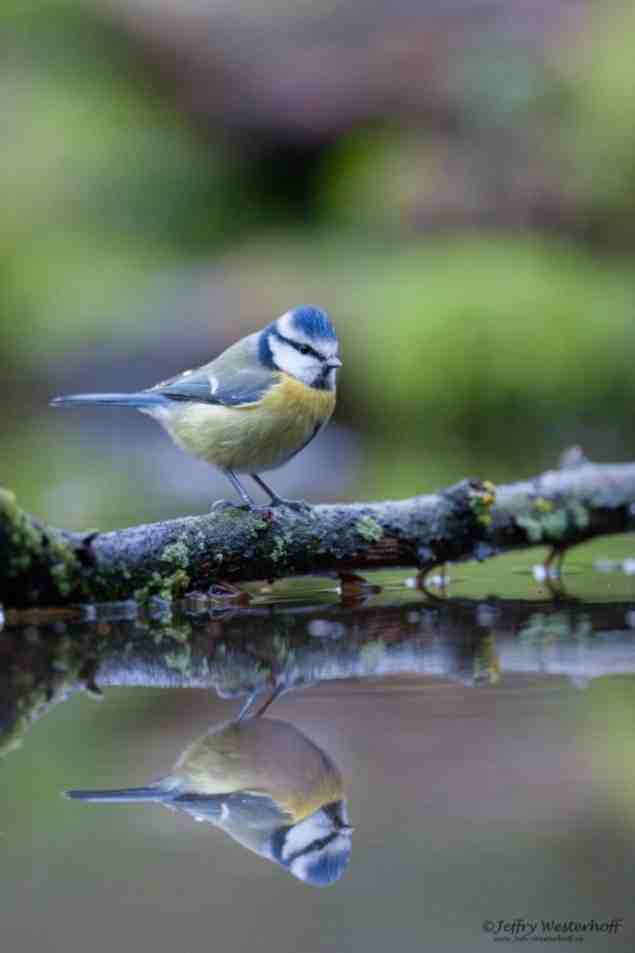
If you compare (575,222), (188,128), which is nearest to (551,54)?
(575,222)

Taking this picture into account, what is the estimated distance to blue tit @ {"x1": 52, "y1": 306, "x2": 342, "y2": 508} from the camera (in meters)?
2.63

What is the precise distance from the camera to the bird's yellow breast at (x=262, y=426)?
2.63 metres

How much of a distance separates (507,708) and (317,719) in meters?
0.27

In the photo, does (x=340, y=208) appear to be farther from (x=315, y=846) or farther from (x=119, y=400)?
(x=315, y=846)

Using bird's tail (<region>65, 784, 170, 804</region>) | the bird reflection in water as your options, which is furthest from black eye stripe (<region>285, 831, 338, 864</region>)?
bird's tail (<region>65, 784, 170, 804</region>)

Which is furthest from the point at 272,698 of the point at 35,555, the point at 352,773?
the point at 35,555

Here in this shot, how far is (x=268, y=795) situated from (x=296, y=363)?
50.7 inches

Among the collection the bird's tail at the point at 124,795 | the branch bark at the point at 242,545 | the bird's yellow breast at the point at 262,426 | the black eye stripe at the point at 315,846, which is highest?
the bird's yellow breast at the point at 262,426

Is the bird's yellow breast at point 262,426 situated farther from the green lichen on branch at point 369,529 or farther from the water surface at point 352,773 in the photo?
the water surface at point 352,773

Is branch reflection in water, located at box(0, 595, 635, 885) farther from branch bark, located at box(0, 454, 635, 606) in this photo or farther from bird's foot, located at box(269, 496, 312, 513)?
bird's foot, located at box(269, 496, 312, 513)

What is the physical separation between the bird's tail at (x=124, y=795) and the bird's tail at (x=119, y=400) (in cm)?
114

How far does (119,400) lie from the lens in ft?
8.99

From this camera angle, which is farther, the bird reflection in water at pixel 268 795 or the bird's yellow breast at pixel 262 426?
the bird's yellow breast at pixel 262 426

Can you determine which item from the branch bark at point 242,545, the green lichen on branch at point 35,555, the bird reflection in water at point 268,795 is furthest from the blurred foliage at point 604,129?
the bird reflection in water at point 268,795
